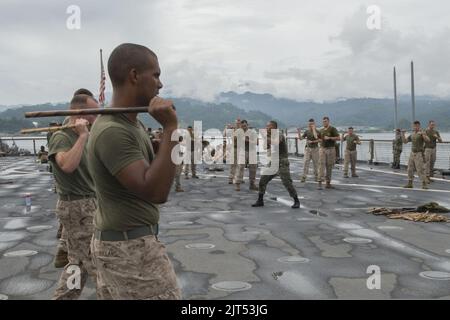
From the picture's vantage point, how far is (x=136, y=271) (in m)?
2.36

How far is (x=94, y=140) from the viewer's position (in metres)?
2.30

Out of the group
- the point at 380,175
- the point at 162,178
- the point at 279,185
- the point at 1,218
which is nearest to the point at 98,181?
the point at 162,178

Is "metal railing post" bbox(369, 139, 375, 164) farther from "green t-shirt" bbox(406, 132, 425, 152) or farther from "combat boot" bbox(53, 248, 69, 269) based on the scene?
"combat boot" bbox(53, 248, 69, 269)

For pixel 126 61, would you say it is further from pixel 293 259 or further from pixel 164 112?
pixel 293 259

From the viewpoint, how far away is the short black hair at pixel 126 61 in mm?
2275

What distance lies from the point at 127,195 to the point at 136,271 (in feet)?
1.25

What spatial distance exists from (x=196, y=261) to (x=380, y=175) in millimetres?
13686

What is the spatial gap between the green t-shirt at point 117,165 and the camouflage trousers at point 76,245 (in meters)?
1.58

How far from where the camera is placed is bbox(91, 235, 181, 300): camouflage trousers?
236 cm

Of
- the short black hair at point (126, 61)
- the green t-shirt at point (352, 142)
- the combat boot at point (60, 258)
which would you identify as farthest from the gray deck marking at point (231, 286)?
the green t-shirt at point (352, 142)

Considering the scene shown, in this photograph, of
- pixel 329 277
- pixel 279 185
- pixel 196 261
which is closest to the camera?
pixel 329 277

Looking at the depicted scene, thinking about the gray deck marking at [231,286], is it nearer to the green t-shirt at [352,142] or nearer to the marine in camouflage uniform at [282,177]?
the marine in camouflage uniform at [282,177]

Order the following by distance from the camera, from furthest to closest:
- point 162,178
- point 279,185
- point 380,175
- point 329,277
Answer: point 380,175 → point 279,185 → point 329,277 → point 162,178

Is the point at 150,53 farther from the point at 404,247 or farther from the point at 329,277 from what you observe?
the point at 404,247
